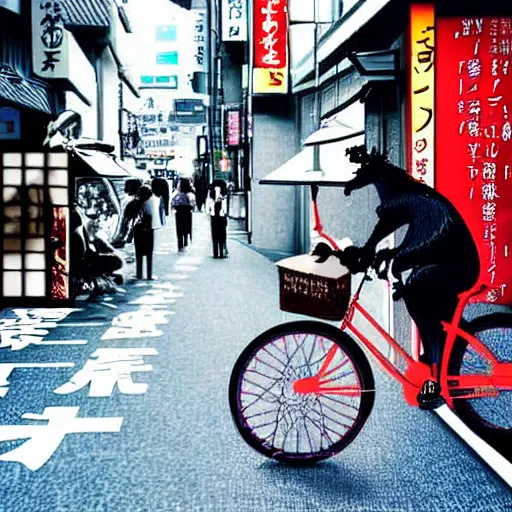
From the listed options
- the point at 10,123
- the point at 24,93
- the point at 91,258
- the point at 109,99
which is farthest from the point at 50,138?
the point at 109,99

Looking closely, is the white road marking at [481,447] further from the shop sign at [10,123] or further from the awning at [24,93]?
the shop sign at [10,123]

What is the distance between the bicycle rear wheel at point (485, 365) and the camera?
5.37 meters

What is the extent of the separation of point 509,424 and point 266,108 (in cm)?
1869

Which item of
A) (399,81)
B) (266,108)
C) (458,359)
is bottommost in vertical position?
(458,359)

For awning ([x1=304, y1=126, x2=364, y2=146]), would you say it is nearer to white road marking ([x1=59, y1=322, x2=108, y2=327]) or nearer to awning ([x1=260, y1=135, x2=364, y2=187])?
awning ([x1=260, y1=135, x2=364, y2=187])

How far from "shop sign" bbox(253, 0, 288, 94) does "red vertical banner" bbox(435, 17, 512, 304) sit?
1269 cm

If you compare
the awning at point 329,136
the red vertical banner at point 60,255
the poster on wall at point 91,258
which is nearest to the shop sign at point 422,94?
the awning at point 329,136

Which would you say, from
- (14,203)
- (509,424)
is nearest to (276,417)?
(509,424)

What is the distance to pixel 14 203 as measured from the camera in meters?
13.3

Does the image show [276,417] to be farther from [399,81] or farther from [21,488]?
[399,81]

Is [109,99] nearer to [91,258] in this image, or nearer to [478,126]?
[91,258]

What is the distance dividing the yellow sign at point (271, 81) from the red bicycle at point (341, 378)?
16.4 metres

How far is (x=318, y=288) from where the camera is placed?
17.4 feet

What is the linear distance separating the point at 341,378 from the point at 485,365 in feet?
2.71
